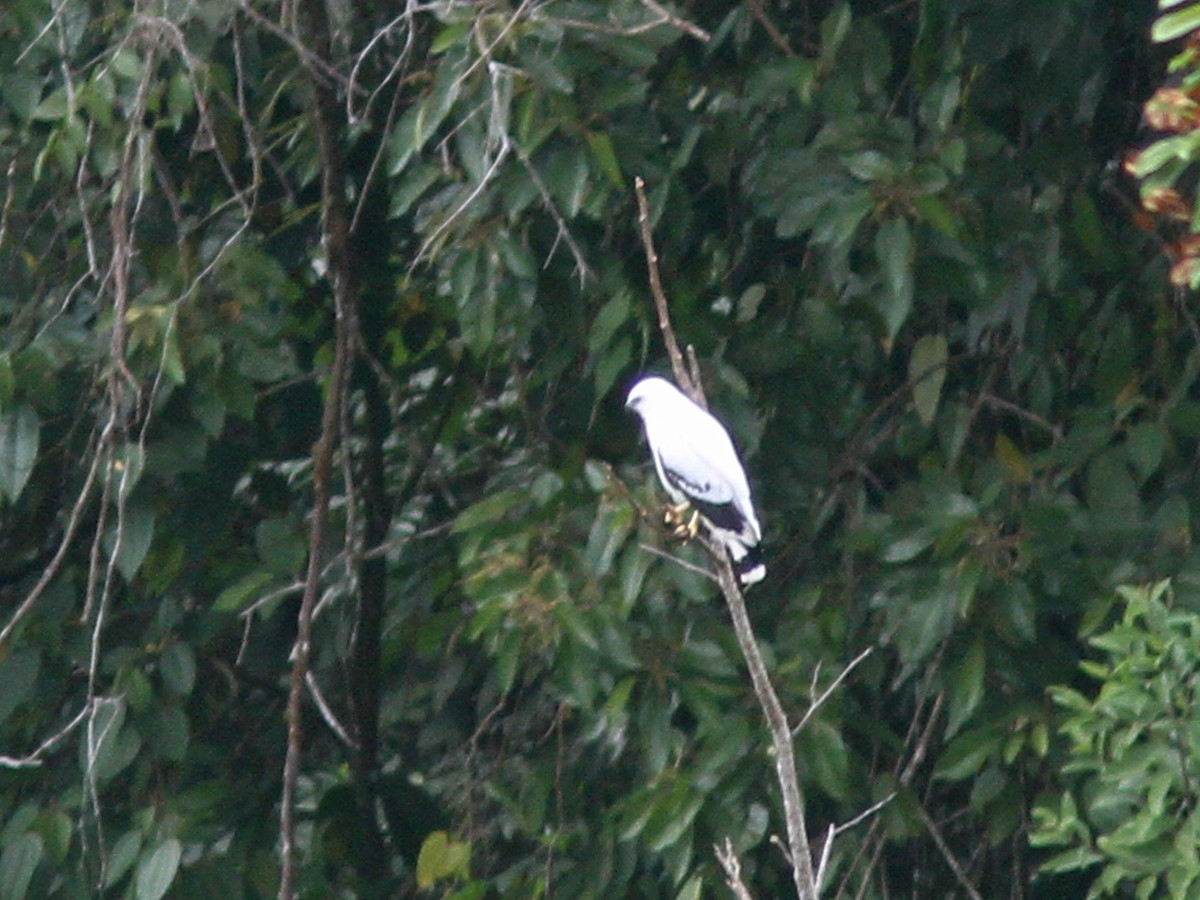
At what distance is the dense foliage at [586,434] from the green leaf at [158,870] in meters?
0.02

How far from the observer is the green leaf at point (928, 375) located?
4.48 meters

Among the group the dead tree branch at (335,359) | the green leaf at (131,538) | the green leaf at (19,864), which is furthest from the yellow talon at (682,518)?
the green leaf at (19,864)

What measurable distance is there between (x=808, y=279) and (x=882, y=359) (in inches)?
11.0

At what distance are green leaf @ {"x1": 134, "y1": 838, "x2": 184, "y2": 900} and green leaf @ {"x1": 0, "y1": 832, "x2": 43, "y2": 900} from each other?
0.21m

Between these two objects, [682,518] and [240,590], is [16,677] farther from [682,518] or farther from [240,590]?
[682,518]

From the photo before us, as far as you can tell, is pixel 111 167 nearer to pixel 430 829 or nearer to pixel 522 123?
pixel 522 123

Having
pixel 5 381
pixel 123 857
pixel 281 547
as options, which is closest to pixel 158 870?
pixel 123 857

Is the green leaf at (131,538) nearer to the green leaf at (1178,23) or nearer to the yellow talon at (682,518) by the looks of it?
the yellow talon at (682,518)

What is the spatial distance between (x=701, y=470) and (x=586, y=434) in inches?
12.0

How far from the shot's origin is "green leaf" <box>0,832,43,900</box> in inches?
176

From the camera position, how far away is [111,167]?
433 centimetres

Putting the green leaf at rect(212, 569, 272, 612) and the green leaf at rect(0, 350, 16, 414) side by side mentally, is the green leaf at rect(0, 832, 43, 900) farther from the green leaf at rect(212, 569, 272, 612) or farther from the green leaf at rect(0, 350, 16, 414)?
the green leaf at rect(0, 350, 16, 414)

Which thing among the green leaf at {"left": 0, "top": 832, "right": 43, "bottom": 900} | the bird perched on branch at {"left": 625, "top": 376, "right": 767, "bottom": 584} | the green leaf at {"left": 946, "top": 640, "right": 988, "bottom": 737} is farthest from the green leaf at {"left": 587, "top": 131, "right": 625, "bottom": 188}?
the green leaf at {"left": 0, "top": 832, "right": 43, "bottom": 900}

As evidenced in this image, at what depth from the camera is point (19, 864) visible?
4488 millimetres
